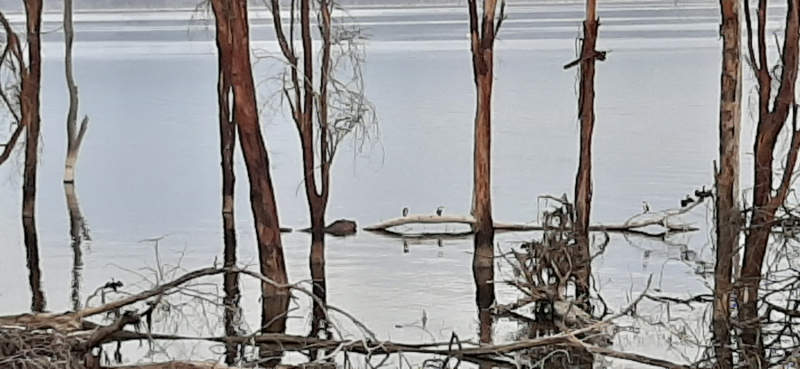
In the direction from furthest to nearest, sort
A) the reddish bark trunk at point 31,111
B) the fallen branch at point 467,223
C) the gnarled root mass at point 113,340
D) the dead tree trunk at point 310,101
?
the fallen branch at point 467,223 → the reddish bark trunk at point 31,111 → the dead tree trunk at point 310,101 → the gnarled root mass at point 113,340

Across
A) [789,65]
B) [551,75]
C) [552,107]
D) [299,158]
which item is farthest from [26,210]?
[551,75]

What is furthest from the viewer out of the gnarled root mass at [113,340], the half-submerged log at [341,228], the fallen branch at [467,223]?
the half-submerged log at [341,228]

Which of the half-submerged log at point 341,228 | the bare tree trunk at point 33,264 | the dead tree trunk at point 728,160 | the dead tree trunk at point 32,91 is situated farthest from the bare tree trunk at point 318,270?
the dead tree trunk at point 32,91

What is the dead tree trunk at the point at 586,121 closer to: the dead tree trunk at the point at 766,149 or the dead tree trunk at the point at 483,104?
the dead tree trunk at the point at 483,104

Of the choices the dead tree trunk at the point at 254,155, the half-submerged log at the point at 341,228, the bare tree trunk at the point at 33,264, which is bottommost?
the bare tree trunk at the point at 33,264

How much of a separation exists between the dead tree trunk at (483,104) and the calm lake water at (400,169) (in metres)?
0.58

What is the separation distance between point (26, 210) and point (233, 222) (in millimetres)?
2037

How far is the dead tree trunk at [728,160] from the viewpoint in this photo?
23.1 ft

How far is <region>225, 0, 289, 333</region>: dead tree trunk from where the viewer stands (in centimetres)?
753

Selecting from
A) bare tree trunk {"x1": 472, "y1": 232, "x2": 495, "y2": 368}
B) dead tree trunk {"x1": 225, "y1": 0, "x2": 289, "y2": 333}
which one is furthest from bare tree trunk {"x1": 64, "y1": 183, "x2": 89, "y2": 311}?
bare tree trunk {"x1": 472, "y1": 232, "x2": 495, "y2": 368}

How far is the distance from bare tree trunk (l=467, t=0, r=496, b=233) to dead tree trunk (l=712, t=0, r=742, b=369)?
2.19 m

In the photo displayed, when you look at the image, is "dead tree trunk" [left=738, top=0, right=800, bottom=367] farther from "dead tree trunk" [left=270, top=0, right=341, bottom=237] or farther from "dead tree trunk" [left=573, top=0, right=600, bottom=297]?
"dead tree trunk" [left=270, top=0, right=341, bottom=237]

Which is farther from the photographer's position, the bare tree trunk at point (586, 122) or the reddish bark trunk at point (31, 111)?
the reddish bark trunk at point (31, 111)

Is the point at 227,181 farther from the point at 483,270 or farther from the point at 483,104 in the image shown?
the point at 483,104
